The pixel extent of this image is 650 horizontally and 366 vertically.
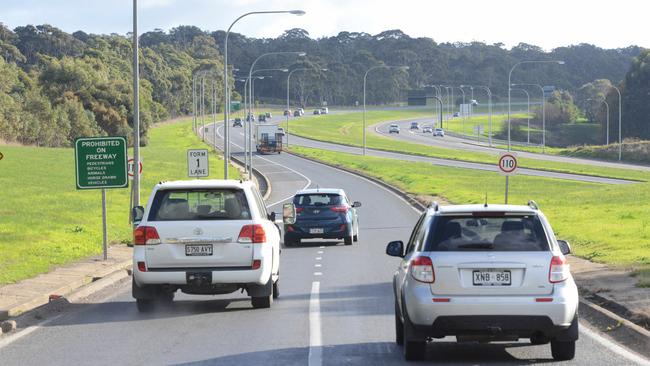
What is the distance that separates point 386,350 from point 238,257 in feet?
13.7

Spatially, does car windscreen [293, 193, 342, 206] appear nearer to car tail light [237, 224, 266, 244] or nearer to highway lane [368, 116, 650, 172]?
car tail light [237, 224, 266, 244]

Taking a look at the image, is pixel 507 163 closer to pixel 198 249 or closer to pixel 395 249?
pixel 198 249

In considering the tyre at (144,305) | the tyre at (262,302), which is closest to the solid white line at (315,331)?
the tyre at (262,302)

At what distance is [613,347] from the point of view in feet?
40.0

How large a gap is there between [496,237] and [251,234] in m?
5.33

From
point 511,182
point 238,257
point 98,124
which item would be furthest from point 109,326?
point 98,124

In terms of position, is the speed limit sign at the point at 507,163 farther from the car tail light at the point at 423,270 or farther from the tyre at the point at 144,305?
the car tail light at the point at 423,270

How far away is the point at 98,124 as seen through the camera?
107750mm

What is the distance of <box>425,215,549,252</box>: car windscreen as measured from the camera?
35.8 ft

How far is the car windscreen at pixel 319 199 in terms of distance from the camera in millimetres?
30406

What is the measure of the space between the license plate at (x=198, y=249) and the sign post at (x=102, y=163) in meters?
9.67

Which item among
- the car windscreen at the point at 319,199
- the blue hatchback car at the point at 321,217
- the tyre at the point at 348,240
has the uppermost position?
the car windscreen at the point at 319,199

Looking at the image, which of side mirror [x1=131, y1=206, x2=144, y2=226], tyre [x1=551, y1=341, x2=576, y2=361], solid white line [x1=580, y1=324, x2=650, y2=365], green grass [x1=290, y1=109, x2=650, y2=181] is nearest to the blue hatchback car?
side mirror [x1=131, y1=206, x2=144, y2=226]

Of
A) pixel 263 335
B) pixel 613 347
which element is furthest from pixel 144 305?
pixel 613 347
